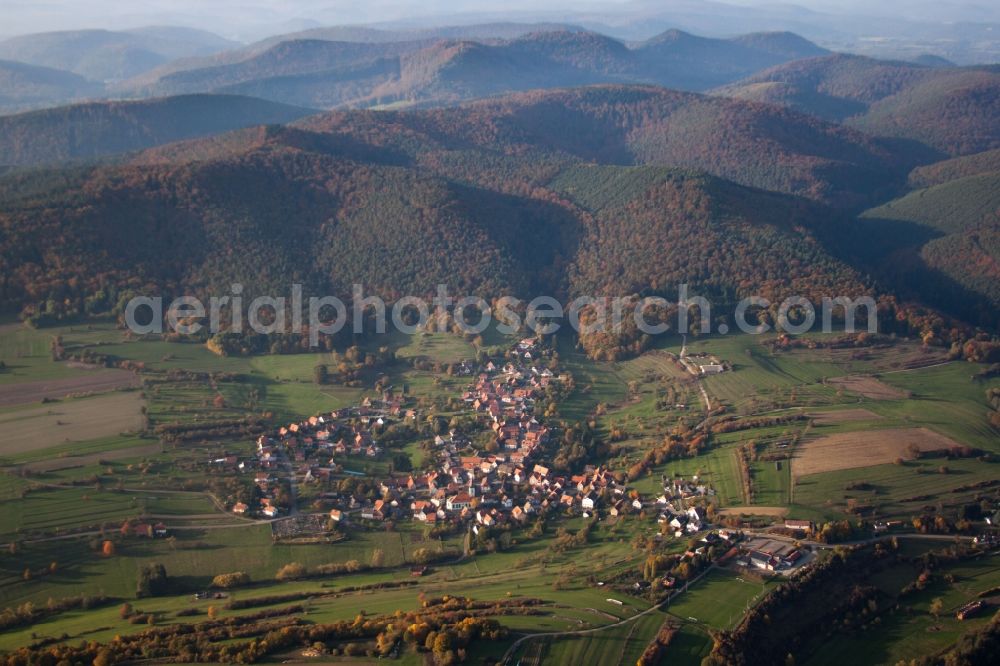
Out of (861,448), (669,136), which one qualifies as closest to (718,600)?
(861,448)

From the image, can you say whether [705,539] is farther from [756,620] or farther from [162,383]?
[162,383]

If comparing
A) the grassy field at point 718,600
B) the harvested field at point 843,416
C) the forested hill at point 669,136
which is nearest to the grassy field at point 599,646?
the grassy field at point 718,600

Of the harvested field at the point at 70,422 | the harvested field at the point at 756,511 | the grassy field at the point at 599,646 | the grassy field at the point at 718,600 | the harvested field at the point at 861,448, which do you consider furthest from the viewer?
the harvested field at the point at 70,422

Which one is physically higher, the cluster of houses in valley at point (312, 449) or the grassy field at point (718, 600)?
the cluster of houses in valley at point (312, 449)

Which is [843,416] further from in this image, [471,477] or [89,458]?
[89,458]

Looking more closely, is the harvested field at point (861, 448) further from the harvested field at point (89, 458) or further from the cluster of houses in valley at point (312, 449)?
the harvested field at point (89, 458)

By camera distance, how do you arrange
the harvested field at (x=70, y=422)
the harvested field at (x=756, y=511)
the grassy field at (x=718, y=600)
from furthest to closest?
the harvested field at (x=70, y=422) → the harvested field at (x=756, y=511) → the grassy field at (x=718, y=600)
